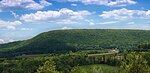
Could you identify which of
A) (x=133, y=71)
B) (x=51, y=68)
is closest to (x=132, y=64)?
(x=133, y=71)

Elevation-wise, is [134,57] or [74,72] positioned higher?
[134,57]

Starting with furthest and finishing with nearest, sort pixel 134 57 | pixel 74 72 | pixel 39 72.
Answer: pixel 74 72
pixel 134 57
pixel 39 72

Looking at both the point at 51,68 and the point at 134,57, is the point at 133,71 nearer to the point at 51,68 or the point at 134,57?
the point at 134,57

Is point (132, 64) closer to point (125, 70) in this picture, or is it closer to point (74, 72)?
point (125, 70)

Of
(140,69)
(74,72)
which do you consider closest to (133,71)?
(140,69)

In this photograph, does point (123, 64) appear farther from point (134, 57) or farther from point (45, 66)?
point (45, 66)

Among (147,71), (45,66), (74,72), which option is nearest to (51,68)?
(45,66)

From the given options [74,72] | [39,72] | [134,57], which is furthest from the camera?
[74,72]

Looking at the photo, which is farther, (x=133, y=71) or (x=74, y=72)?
(x=74, y=72)
